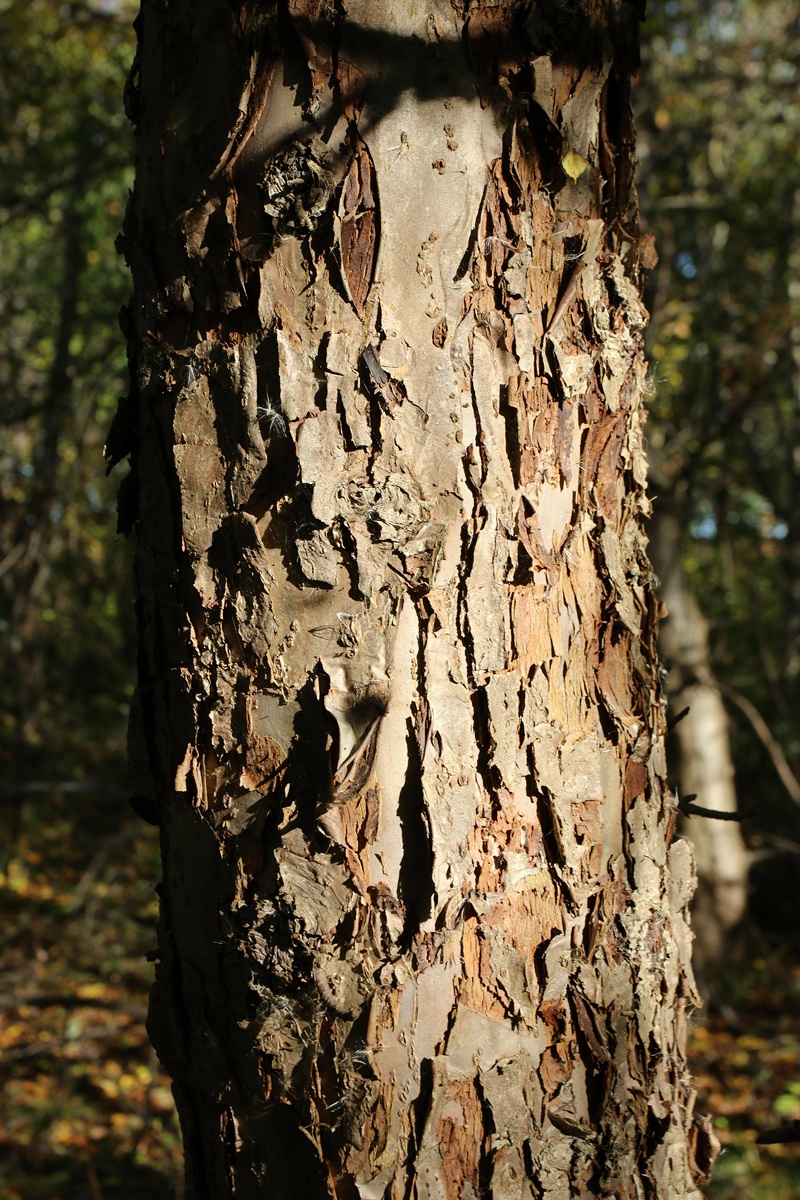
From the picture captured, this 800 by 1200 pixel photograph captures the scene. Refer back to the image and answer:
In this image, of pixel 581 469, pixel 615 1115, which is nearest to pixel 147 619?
pixel 581 469

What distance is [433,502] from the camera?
980mm

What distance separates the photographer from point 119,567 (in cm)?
791

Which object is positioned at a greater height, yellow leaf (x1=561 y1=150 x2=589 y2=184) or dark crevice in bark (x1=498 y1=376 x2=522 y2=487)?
yellow leaf (x1=561 y1=150 x2=589 y2=184)

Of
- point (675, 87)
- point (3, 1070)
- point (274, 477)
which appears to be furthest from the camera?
point (675, 87)

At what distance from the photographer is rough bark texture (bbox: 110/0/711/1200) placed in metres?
0.97

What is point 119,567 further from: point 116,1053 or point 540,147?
point 540,147

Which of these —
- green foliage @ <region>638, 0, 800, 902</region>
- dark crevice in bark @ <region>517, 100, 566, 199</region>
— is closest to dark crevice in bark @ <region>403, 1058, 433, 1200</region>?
dark crevice in bark @ <region>517, 100, 566, 199</region>

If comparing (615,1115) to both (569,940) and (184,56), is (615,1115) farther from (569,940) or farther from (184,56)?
(184,56)

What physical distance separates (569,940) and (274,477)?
617 mm

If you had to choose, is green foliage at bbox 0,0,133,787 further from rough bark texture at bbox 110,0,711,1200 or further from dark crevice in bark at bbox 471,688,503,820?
dark crevice in bark at bbox 471,688,503,820

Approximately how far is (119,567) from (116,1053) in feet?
13.6

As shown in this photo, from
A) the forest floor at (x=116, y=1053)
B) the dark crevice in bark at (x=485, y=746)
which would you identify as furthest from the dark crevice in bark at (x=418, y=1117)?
the forest floor at (x=116, y=1053)

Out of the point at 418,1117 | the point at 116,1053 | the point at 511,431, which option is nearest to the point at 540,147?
the point at 511,431

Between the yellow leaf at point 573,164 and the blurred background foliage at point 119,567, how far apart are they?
3.42 meters
